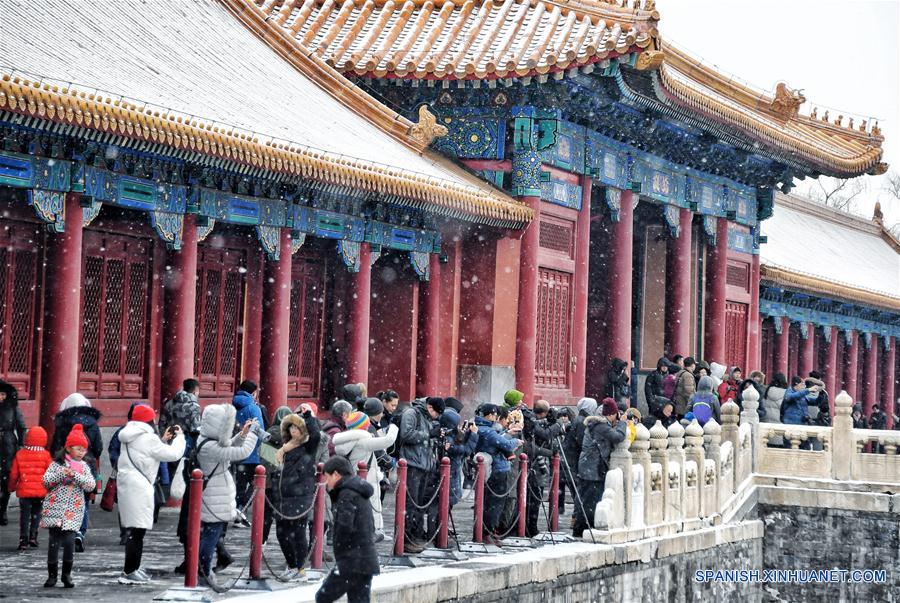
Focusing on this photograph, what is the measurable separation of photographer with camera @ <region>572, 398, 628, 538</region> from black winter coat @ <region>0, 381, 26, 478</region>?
537cm

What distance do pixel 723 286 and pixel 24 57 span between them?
61.3 feet

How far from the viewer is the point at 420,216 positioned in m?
21.4

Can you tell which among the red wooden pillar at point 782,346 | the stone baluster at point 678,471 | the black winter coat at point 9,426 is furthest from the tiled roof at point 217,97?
the red wooden pillar at point 782,346

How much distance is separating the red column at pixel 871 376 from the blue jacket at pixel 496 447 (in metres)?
30.2

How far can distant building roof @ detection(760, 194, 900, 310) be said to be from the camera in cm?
3609

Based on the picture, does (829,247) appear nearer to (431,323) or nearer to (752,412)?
(752,412)

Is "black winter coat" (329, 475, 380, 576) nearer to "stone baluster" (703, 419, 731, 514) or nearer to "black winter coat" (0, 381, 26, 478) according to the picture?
"black winter coat" (0, 381, 26, 478)

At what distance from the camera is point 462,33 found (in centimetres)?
2350

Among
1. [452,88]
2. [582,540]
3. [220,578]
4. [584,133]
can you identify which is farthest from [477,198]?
[220,578]

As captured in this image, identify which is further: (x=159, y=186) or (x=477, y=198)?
(x=477, y=198)

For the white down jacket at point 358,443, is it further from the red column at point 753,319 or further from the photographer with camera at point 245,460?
the red column at point 753,319

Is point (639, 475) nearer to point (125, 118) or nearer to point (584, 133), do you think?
point (125, 118)

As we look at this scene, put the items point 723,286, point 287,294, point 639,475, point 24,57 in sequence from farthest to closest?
point 723,286 → point 287,294 → point 639,475 → point 24,57

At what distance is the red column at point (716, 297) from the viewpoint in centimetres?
3044
